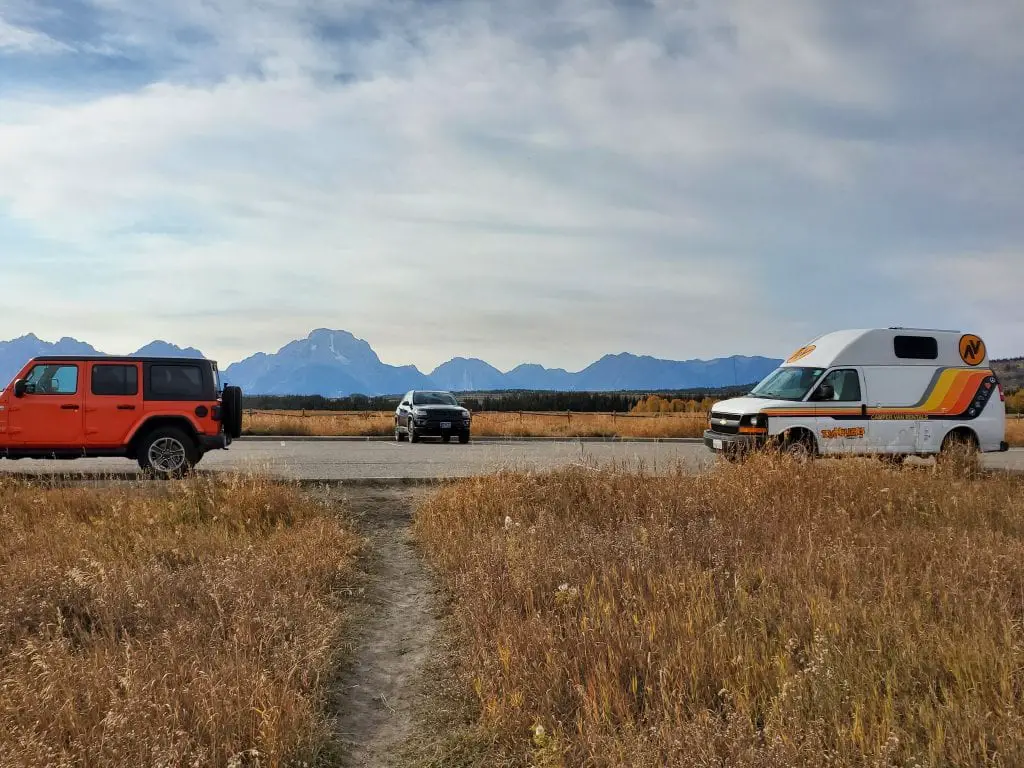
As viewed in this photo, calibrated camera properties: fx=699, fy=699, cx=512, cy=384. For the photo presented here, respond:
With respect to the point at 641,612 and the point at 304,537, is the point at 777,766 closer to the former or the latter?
the point at 641,612

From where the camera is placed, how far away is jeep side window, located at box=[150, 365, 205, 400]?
1209 cm

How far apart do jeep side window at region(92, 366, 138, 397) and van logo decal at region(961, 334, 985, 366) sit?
15478mm

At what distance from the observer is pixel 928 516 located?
7.80 meters

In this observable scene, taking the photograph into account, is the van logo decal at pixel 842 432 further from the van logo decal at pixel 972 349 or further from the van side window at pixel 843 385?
the van logo decal at pixel 972 349

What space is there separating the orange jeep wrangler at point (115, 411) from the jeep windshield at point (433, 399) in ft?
35.1

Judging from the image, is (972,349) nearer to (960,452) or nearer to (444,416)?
(960,452)

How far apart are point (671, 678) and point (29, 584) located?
4.75 m

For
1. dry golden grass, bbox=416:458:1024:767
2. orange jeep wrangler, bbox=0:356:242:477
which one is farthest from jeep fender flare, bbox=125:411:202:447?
dry golden grass, bbox=416:458:1024:767

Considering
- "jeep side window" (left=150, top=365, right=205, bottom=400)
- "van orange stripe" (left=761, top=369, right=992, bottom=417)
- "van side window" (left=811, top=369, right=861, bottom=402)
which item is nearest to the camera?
"jeep side window" (left=150, top=365, right=205, bottom=400)

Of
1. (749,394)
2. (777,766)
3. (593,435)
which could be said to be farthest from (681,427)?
(777,766)

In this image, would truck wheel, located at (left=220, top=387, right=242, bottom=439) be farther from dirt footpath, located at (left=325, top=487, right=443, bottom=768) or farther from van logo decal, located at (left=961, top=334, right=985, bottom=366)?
van logo decal, located at (left=961, top=334, right=985, bottom=366)

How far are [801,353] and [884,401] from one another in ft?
6.12

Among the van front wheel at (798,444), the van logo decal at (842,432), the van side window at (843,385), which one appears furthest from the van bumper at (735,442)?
the van side window at (843,385)

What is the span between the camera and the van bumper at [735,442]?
41.0 ft
